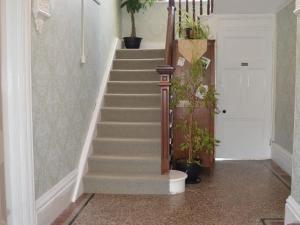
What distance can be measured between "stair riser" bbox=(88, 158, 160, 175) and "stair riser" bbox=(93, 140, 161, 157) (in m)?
0.19

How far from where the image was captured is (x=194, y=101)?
4.52m

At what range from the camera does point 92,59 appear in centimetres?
452

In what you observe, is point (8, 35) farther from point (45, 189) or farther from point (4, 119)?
point (45, 189)

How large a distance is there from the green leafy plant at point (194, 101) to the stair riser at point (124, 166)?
1.70ft

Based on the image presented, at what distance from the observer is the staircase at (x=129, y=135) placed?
3.88 m

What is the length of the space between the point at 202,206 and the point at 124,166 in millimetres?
1097

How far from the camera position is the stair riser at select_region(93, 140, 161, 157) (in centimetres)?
429

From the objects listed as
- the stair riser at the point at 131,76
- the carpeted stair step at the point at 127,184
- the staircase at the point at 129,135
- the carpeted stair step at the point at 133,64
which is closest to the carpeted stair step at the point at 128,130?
the staircase at the point at 129,135

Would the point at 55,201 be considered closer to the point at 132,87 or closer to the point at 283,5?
the point at 132,87

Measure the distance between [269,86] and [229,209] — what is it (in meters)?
2.93

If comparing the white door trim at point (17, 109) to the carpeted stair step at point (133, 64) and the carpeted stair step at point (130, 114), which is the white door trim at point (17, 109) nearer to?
the carpeted stair step at point (130, 114)

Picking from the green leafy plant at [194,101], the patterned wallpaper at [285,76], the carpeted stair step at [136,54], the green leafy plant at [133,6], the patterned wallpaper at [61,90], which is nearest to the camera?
the patterned wallpaper at [61,90]

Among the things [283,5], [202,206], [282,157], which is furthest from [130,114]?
[283,5]

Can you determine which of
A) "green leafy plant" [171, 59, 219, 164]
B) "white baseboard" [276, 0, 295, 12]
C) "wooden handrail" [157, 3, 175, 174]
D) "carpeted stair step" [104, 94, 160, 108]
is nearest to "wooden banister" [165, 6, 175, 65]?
"green leafy plant" [171, 59, 219, 164]
